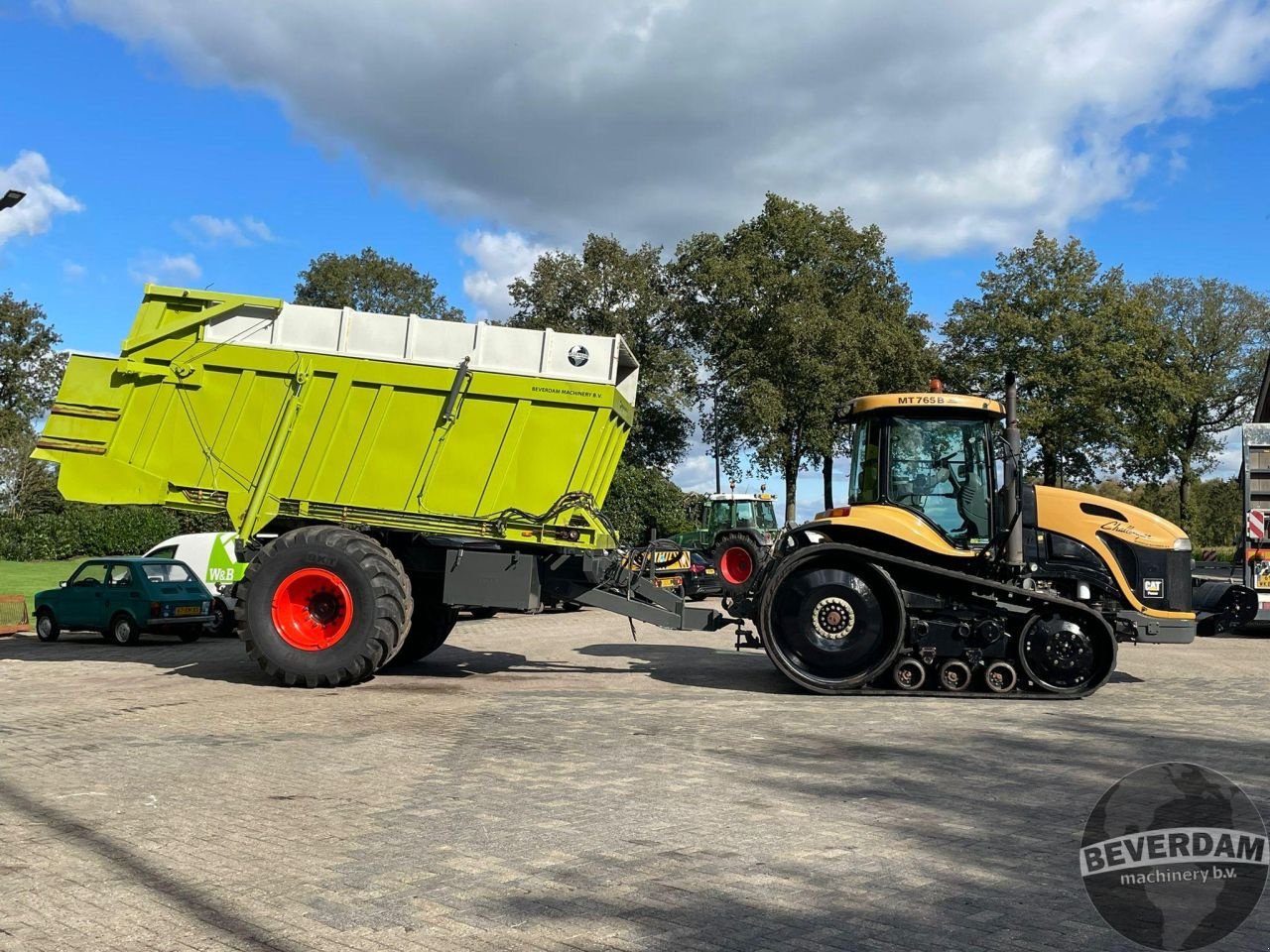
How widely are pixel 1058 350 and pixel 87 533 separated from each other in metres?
35.1

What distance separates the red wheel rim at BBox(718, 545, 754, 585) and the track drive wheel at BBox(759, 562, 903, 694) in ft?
44.1

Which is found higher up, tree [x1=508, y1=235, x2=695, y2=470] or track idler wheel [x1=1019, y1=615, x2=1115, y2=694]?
tree [x1=508, y1=235, x2=695, y2=470]

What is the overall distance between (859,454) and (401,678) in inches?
222

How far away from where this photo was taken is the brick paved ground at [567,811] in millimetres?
4340

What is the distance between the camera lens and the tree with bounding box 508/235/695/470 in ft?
143

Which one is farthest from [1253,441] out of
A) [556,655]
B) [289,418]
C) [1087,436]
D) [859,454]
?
[1087,436]

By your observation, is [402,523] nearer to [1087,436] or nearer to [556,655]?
[556,655]

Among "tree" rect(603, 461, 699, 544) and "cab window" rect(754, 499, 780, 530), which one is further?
"tree" rect(603, 461, 699, 544)

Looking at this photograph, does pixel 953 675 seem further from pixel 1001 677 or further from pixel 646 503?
pixel 646 503

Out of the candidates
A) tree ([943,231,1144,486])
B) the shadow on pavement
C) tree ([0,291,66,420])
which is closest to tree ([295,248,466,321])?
tree ([0,291,66,420])

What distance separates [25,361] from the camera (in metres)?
49.9

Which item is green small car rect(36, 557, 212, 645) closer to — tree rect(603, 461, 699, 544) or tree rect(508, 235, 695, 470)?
tree rect(603, 461, 699, 544)

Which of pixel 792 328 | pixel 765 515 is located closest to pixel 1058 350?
pixel 792 328

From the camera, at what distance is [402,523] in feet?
37.0
